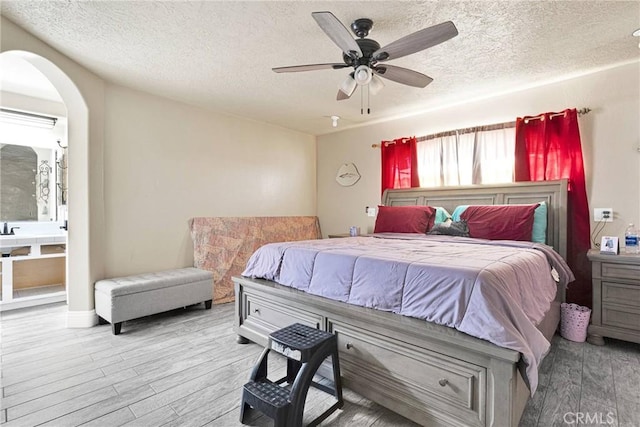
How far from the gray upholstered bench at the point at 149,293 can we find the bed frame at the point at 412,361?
121 centimetres

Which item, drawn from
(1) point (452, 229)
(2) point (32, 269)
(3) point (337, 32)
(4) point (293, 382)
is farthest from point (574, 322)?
(2) point (32, 269)

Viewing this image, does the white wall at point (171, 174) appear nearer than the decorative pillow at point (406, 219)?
Yes

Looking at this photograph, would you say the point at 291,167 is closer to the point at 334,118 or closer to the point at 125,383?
the point at 334,118

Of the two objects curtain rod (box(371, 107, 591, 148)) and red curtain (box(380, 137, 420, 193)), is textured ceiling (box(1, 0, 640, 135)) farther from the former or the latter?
red curtain (box(380, 137, 420, 193))

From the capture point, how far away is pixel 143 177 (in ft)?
11.8

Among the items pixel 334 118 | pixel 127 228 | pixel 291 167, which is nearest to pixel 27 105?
pixel 127 228

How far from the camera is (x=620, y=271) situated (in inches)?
101

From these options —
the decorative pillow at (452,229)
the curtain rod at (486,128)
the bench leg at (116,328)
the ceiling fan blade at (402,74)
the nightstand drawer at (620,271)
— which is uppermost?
the ceiling fan blade at (402,74)

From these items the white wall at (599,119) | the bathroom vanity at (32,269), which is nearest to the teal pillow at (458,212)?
the white wall at (599,119)

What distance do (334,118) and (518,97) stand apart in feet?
7.54

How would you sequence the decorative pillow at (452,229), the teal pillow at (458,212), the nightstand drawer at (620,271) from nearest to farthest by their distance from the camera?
1. the nightstand drawer at (620,271)
2. the decorative pillow at (452,229)
3. the teal pillow at (458,212)

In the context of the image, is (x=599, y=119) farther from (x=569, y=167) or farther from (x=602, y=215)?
(x=602, y=215)

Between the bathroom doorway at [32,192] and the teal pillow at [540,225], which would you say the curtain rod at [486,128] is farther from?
the bathroom doorway at [32,192]
